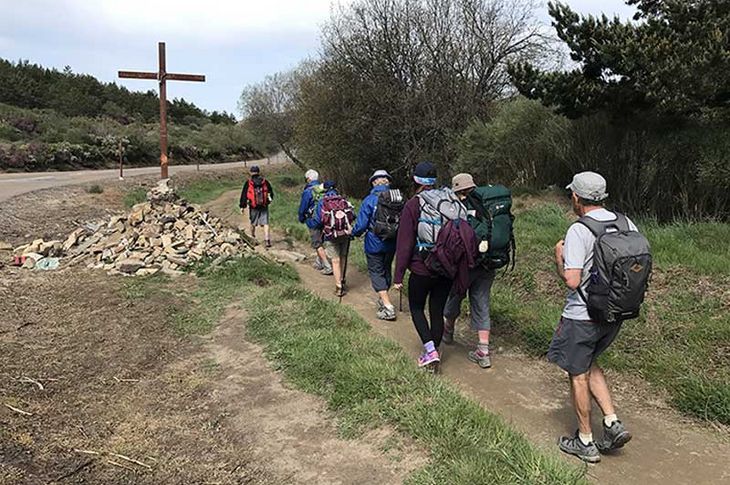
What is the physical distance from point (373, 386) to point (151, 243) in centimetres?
632

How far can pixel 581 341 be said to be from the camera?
11.3 feet

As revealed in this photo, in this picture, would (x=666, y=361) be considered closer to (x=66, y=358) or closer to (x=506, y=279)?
(x=506, y=279)

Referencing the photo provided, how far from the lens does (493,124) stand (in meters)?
15.4

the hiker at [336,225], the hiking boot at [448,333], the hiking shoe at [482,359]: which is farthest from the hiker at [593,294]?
the hiker at [336,225]

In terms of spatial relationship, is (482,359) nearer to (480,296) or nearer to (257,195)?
(480,296)

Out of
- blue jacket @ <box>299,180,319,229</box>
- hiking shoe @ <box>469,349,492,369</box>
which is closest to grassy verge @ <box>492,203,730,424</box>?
hiking shoe @ <box>469,349,492,369</box>

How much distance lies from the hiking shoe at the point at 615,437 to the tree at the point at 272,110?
135 ft

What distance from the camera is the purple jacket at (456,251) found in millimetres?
4438

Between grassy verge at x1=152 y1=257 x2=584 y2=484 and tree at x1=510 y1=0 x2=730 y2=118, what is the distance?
21.3ft

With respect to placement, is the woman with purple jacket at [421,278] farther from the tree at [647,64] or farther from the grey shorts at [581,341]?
the tree at [647,64]

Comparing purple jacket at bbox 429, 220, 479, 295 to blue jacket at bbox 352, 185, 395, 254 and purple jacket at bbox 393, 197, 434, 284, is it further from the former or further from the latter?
blue jacket at bbox 352, 185, 395, 254

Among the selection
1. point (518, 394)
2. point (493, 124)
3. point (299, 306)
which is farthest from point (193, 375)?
point (493, 124)

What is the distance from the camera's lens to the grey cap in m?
3.39

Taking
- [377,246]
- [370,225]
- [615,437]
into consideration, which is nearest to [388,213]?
[370,225]
